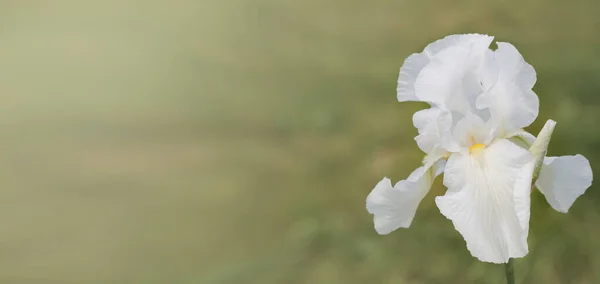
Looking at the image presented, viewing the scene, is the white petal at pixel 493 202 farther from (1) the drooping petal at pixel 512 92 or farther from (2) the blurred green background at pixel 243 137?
(2) the blurred green background at pixel 243 137

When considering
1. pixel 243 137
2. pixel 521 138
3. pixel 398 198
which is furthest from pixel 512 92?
pixel 243 137

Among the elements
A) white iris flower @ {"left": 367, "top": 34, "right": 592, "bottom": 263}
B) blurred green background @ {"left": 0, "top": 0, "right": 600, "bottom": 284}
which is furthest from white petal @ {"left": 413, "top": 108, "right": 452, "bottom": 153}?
blurred green background @ {"left": 0, "top": 0, "right": 600, "bottom": 284}

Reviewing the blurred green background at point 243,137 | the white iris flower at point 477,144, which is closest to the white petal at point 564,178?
the white iris flower at point 477,144

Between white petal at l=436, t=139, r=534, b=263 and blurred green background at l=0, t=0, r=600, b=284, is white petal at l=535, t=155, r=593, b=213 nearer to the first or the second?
white petal at l=436, t=139, r=534, b=263

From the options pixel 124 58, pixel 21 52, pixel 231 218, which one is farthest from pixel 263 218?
pixel 21 52

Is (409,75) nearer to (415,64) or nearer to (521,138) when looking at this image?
(415,64)
